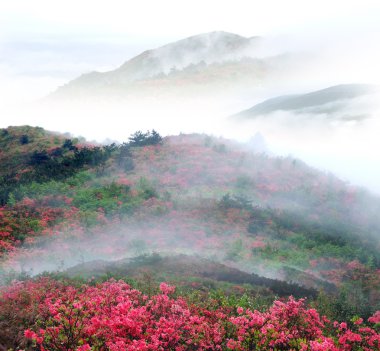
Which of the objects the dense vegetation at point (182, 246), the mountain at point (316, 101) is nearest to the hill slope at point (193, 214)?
the dense vegetation at point (182, 246)

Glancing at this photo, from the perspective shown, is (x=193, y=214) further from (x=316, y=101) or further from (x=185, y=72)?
(x=185, y=72)

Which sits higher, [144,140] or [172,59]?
[172,59]

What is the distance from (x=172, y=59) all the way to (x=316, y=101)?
2222 inches

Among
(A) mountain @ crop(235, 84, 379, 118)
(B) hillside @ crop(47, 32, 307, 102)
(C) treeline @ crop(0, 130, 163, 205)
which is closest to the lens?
(C) treeline @ crop(0, 130, 163, 205)

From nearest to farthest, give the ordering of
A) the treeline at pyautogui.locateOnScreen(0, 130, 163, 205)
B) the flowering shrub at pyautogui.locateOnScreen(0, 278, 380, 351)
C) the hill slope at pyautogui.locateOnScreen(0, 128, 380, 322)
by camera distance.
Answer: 1. the flowering shrub at pyautogui.locateOnScreen(0, 278, 380, 351)
2. the hill slope at pyautogui.locateOnScreen(0, 128, 380, 322)
3. the treeline at pyautogui.locateOnScreen(0, 130, 163, 205)

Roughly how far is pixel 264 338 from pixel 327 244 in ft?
60.0

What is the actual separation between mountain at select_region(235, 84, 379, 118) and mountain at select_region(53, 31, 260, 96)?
32.7m

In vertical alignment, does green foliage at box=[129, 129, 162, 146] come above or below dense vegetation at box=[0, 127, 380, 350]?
above

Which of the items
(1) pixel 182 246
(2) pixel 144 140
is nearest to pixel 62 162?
(2) pixel 144 140

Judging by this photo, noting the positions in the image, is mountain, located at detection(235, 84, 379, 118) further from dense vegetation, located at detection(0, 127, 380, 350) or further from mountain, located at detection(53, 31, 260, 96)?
dense vegetation, located at detection(0, 127, 380, 350)

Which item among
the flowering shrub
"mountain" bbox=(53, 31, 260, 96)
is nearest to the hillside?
"mountain" bbox=(53, 31, 260, 96)

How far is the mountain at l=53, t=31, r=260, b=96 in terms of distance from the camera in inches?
4820

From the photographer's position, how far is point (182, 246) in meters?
23.6

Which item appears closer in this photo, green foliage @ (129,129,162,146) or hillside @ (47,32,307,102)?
green foliage @ (129,129,162,146)
